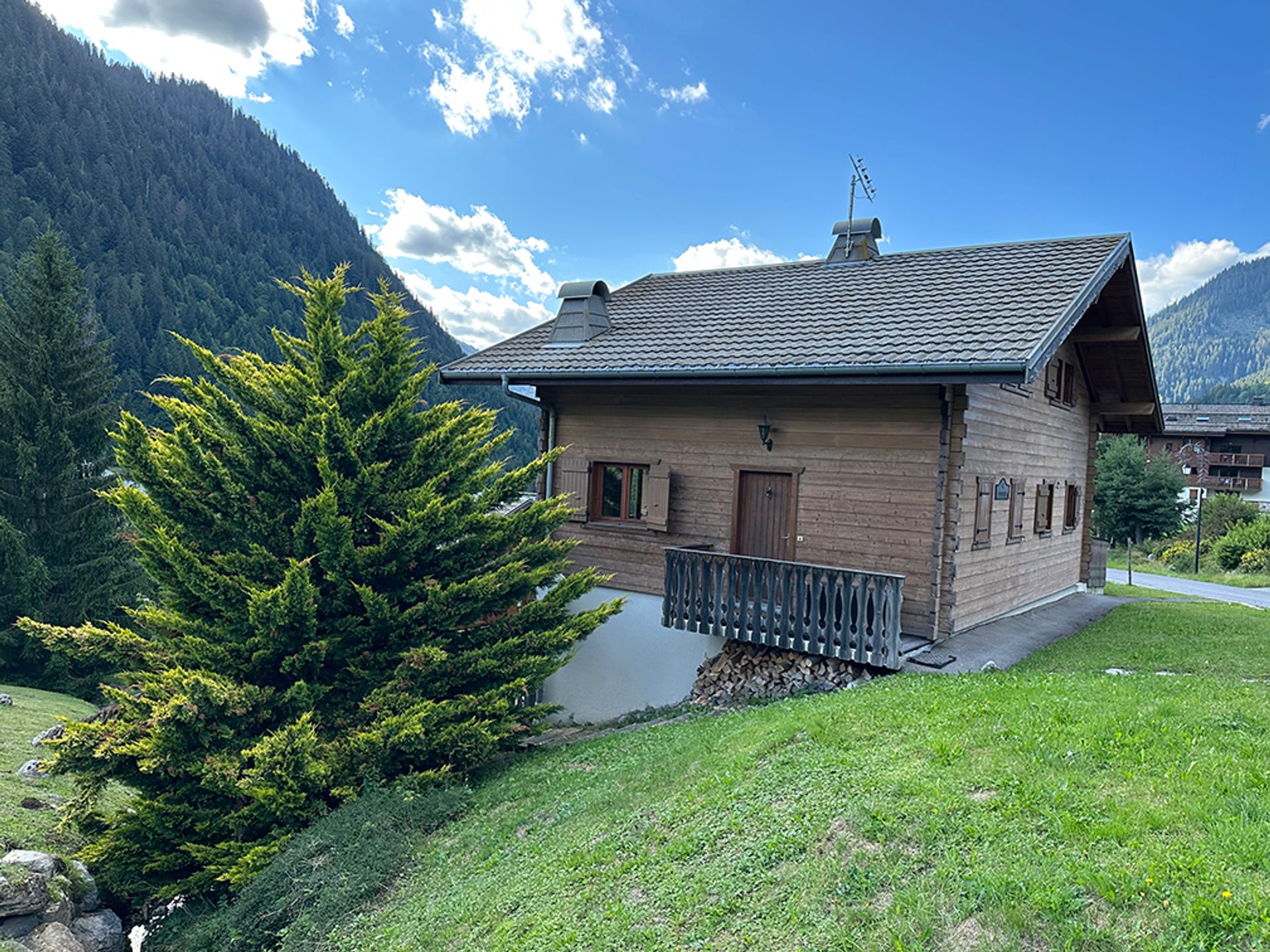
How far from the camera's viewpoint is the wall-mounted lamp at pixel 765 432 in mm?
12031

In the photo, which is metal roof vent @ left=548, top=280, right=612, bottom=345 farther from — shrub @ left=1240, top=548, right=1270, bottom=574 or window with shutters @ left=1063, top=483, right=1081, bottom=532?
shrub @ left=1240, top=548, right=1270, bottom=574

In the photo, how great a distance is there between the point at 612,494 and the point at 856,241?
22.9ft

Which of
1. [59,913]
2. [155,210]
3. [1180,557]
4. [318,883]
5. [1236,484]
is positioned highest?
[155,210]

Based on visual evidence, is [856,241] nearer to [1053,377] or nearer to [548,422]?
[1053,377]

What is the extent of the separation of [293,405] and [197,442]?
1.19m

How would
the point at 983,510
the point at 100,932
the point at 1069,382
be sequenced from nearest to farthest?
the point at 100,932 < the point at 983,510 < the point at 1069,382

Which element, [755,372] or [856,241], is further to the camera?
[856,241]

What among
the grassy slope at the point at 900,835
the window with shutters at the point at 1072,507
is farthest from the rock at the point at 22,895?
the window with shutters at the point at 1072,507

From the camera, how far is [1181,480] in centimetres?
3578

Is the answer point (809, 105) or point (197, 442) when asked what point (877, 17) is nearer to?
point (809, 105)

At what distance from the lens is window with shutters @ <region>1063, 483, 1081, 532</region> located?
17.0 metres

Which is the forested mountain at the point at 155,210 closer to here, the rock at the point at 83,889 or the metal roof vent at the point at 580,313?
the metal roof vent at the point at 580,313

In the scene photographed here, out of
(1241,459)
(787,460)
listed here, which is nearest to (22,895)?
(787,460)

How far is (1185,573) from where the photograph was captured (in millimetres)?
33375
